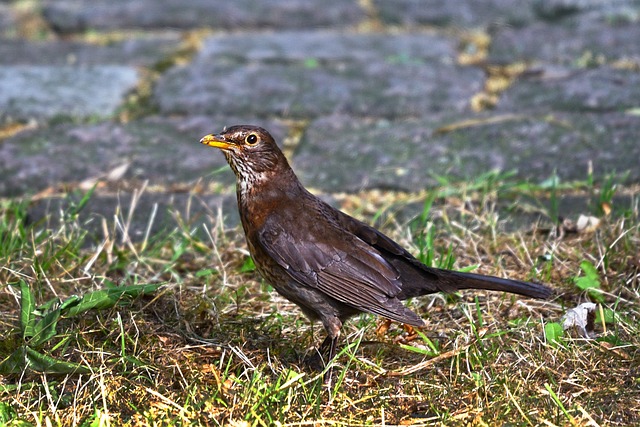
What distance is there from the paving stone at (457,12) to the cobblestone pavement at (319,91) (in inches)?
0.6

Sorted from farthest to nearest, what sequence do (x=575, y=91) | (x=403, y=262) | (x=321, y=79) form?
(x=321, y=79) < (x=575, y=91) < (x=403, y=262)

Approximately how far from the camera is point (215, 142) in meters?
3.92

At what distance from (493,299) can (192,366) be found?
1.35 meters

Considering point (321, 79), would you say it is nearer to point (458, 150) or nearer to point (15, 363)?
point (458, 150)

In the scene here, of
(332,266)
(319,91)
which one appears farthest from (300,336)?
(319,91)

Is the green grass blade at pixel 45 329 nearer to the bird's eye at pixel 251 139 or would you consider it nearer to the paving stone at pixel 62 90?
the bird's eye at pixel 251 139

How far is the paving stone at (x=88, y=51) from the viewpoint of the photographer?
22.6ft

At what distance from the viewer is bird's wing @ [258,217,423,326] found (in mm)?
3482

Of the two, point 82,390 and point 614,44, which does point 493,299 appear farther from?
point 614,44

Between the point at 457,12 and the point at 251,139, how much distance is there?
165 inches

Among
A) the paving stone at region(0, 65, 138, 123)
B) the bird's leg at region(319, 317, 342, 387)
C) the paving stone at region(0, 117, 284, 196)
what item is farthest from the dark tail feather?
the paving stone at region(0, 65, 138, 123)

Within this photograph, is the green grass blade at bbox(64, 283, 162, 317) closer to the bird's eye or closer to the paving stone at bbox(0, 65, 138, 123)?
the bird's eye

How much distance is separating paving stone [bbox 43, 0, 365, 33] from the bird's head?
3.97 m

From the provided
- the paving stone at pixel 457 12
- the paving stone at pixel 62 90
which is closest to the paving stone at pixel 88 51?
the paving stone at pixel 62 90
